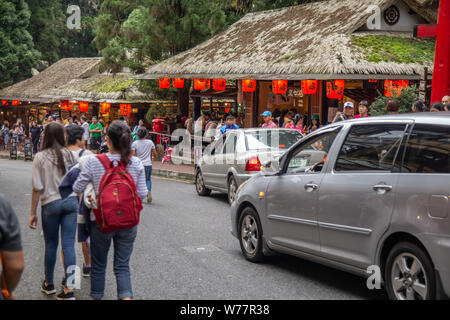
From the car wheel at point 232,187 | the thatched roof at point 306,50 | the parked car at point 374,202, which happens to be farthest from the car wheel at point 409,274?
the thatched roof at point 306,50

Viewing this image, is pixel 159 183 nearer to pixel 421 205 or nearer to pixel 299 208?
pixel 299 208

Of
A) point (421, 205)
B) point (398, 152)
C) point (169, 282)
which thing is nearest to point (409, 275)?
point (421, 205)

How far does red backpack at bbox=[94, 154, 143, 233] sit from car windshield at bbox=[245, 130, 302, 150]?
7110mm

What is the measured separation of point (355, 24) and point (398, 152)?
13.6 metres

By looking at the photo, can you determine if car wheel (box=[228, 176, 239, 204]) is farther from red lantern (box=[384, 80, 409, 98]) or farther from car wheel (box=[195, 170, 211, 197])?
red lantern (box=[384, 80, 409, 98])

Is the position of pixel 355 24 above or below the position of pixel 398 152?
above

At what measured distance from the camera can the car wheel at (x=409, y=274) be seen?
4.86m

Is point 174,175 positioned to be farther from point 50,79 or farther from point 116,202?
point 50,79

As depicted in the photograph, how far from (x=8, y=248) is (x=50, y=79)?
41.2 meters

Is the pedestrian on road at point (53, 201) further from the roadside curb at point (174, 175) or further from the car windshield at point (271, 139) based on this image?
the roadside curb at point (174, 175)

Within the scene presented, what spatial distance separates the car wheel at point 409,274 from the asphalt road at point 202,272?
2.58 feet

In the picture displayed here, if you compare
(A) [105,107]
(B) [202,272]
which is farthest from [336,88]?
(A) [105,107]

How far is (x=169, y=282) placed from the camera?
6527mm

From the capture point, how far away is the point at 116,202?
4891mm
